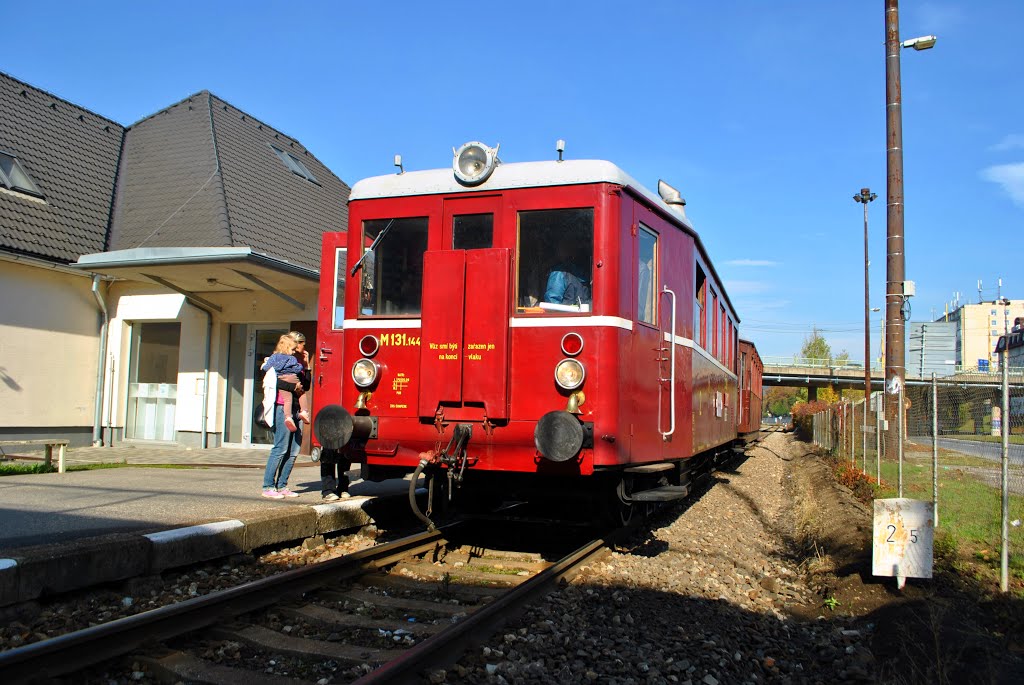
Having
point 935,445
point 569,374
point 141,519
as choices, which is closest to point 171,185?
point 141,519

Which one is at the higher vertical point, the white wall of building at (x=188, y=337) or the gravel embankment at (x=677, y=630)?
the white wall of building at (x=188, y=337)

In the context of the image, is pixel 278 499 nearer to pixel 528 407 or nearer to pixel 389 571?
pixel 389 571

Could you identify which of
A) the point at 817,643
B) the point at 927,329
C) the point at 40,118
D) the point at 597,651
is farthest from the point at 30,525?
the point at 927,329

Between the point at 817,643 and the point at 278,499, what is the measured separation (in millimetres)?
5355

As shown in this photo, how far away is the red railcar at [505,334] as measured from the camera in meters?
5.74

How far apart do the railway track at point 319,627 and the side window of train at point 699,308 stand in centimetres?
313

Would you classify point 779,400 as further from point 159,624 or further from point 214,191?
point 159,624

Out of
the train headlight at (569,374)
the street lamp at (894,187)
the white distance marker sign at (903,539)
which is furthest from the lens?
the street lamp at (894,187)

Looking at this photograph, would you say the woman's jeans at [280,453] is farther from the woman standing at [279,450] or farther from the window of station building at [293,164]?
the window of station building at [293,164]

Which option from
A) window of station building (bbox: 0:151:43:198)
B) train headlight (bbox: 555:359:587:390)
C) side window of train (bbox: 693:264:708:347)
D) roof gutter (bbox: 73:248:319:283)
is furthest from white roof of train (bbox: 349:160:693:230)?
window of station building (bbox: 0:151:43:198)

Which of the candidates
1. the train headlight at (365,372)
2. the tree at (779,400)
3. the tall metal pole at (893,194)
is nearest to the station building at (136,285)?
the train headlight at (365,372)

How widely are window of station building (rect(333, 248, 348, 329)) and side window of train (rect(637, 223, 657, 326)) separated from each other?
257 cm

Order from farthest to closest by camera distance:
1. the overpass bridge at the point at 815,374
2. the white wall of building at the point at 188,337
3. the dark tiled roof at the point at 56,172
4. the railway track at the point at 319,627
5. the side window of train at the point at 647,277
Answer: the overpass bridge at the point at 815,374 → the white wall of building at the point at 188,337 → the dark tiled roof at the point at 56,172 → the side window of train at the point at 647,277 → the railway track at the point at 319,627

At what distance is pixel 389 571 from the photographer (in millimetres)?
5793
